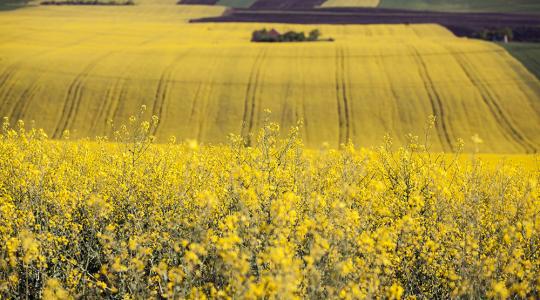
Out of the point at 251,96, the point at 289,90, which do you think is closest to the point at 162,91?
the point at 251,96

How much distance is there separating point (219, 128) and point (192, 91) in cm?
620

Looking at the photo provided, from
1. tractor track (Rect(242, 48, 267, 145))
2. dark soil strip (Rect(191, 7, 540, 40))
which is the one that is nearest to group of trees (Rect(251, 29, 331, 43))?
tractor track (Rect(242, 48, 267, 145))

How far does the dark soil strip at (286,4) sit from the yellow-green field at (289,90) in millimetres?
48880

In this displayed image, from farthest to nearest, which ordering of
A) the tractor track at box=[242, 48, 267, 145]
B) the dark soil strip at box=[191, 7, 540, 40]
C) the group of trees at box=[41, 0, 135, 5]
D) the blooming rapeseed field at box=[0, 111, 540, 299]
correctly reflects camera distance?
1. the group of trees at box=[41, 0, 135, 5]
2. the dark soil strip at box=[191, 7, 540, 40]
3. the tractor track at box=[242, 48, 267, 145]
4. the blooming rapeseed field at box=[0, 111, 540, 299]

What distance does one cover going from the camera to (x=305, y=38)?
216ft

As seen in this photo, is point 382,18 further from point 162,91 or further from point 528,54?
point 162,91

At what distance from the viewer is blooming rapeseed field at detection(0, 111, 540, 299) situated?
31.7ft

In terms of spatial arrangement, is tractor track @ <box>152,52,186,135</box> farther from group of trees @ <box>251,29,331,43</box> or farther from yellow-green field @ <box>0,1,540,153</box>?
group of trees @ <box>251,29,331,43</box>

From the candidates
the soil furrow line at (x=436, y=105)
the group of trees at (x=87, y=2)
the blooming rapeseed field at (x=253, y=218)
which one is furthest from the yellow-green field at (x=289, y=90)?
the group of trees at (x=87, y=2)

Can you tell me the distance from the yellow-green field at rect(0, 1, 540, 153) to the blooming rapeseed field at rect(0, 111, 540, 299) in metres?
23.2

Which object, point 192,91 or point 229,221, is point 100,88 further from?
point 229,221

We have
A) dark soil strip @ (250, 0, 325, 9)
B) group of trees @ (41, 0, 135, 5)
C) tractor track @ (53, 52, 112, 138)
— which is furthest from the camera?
group of trees @ (41, 0, 135, 5)

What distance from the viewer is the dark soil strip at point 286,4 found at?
10675 centimetres

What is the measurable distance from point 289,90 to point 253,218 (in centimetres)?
3766
